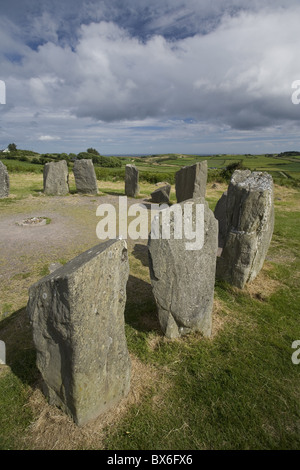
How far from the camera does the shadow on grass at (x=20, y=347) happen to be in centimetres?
413

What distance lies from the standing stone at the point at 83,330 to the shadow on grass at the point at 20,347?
746 mm

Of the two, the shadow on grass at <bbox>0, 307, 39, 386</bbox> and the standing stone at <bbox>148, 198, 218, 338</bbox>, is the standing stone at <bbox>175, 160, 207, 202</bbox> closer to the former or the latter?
the standing stone at <bbox>148, 198, 218, 338</bbox>

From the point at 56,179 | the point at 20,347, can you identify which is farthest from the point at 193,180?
the point at 20,347

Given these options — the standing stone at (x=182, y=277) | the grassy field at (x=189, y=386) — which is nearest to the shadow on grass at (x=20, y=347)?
the grassy field at (x=189, y=386)

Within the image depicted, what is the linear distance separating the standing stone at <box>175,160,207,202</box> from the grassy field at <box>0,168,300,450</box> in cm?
831

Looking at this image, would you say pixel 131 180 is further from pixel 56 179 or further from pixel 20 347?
pixel 20 347

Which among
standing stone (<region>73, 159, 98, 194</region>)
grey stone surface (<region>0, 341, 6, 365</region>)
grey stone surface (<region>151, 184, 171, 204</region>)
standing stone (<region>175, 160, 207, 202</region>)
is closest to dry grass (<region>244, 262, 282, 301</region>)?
grey stone surface (<region>0, 341, 6, 365</region>)

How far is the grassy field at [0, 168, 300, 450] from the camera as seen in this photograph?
3254mm

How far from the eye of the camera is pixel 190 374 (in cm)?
421

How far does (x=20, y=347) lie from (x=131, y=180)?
49.0 ft

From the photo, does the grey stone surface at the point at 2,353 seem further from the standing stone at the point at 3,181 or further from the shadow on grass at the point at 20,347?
the standing stone at the point at 3,181
